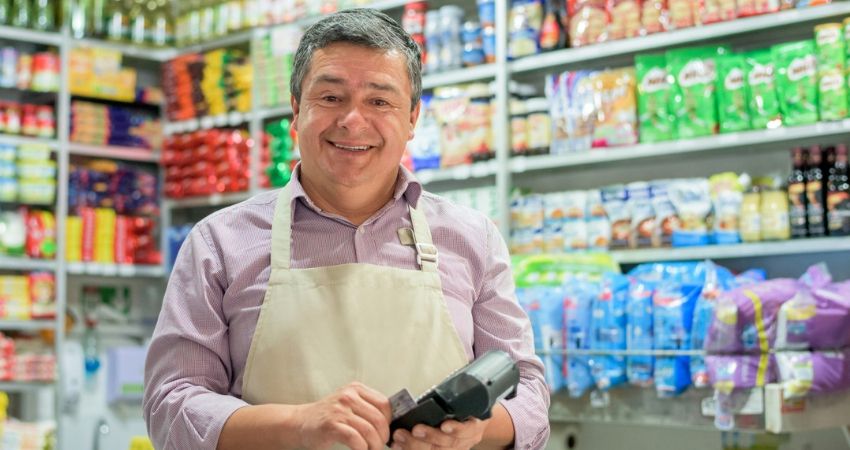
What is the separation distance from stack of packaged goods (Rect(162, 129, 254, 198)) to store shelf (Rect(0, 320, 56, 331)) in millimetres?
955

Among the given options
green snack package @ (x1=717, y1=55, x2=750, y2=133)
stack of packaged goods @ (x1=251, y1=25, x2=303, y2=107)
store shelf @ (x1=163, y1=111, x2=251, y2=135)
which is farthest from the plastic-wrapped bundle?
store shelf @ (x1=163, y1=111, x2=251, y2=135)

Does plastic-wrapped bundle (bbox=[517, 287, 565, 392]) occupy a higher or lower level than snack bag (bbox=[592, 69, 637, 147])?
lower

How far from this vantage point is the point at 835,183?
366 centimetres

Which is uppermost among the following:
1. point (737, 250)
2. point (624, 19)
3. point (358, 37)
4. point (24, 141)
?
point (624, 19)

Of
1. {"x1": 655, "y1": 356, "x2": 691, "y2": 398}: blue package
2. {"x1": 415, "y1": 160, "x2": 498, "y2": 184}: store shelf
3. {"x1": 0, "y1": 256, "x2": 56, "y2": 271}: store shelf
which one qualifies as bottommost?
{"x1": 655, "y1": 356, "x2": 691, "y2": 398}: blue package

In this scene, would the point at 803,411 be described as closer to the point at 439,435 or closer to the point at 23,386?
the point at 439,435

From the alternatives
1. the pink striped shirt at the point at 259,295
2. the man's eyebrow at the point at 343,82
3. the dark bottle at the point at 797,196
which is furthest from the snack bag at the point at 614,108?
the man's eyebrow at the point at 343,82

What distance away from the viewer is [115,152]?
622 cm

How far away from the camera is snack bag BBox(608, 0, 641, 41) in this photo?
430cm

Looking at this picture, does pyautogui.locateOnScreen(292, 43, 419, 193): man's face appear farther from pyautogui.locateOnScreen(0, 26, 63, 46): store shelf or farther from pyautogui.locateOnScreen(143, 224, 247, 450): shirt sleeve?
pyautogui.locateOnScreen(0, 26, 63, 46): store shelf

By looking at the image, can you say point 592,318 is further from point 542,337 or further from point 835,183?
point 835,183

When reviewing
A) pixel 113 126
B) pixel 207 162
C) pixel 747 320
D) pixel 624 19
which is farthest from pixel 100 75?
pixel 747 320

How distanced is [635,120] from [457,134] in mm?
821

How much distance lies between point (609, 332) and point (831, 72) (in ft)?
3.71
